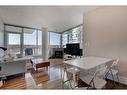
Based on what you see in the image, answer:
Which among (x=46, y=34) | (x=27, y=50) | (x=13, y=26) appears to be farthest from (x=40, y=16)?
(x=27, y=50)

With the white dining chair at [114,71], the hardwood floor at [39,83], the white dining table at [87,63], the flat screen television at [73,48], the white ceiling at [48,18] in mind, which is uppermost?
the white ceiling at [48,18]

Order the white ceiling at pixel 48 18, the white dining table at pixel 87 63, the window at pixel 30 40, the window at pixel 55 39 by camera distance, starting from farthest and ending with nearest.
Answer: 1. the window at pixel 55 39
2. the window at pixel 30 40
3. the white ceiling at pixel 48 18
4. the white dining table at pixel 87 63

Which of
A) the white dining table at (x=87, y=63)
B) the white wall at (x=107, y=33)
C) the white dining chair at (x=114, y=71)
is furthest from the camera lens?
the white wall at (x=107, y=33)

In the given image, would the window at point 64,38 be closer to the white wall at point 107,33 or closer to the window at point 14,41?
the white wall at point 107,33

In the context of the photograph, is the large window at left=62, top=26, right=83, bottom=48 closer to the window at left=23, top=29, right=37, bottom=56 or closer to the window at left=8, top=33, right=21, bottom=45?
the window at left=23, top=29, right=37, bottom=56

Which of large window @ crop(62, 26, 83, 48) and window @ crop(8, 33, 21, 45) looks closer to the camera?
window @ crop(8, 33, 21, 45)

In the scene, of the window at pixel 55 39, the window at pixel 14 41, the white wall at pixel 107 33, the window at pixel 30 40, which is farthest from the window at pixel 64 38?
the window at pixel 14 41

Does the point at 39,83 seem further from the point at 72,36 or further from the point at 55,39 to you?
the point at 72,36

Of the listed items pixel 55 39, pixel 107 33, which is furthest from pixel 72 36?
pixel 107 33

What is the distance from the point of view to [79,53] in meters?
2.47

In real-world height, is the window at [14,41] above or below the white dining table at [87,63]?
above

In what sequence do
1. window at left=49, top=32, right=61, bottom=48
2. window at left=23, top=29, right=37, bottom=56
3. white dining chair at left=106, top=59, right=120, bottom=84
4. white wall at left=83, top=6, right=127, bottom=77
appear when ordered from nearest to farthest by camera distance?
1. white dining chair at left=106, top=59, right=120, bottom=84
2. white wall at left=83, top=6, right=127, bottom=77
3. window at left=23, top=29, right=37, bottom=56
4. window at left=49, top=32, right=61, bottom=48


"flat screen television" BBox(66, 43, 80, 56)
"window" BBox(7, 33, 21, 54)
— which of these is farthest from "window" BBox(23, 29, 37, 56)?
"flat screen television" BBox(66, 43, 80, 56)
